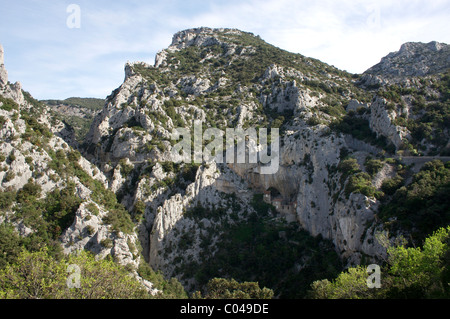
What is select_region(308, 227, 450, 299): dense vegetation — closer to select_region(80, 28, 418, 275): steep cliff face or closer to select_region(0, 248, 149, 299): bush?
select_region(80, 28, 418, 275): steep cliff face

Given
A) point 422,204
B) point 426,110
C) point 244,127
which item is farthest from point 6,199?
point 426,110

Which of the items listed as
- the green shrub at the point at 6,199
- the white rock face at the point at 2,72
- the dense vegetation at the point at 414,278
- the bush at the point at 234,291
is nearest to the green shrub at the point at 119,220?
the green shrub at the point at 6,199

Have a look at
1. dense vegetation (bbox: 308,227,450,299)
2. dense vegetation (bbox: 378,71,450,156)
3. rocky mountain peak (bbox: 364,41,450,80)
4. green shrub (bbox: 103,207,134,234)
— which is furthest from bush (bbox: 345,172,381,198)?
rocky mountain peak (bbox: 364,41,450,80)

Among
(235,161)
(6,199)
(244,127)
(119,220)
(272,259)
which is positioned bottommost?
(272,259)

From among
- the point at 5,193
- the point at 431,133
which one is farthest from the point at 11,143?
the point at 431,133

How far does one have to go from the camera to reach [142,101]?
62.0 meters

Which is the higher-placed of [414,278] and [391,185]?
[391,185]

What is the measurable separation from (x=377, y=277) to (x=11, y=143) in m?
41.1

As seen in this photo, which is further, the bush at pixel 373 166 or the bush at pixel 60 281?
the bush at pixel 373 166

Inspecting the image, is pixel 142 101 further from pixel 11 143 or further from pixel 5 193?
pixel 5 193

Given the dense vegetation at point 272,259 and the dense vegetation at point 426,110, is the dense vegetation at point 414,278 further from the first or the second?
the dense vegetation at point 426,110

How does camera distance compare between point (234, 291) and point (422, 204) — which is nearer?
point (234, 291)

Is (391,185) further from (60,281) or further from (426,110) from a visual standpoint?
(60,281)

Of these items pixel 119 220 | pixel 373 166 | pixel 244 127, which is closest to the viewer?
pixel 119 220
